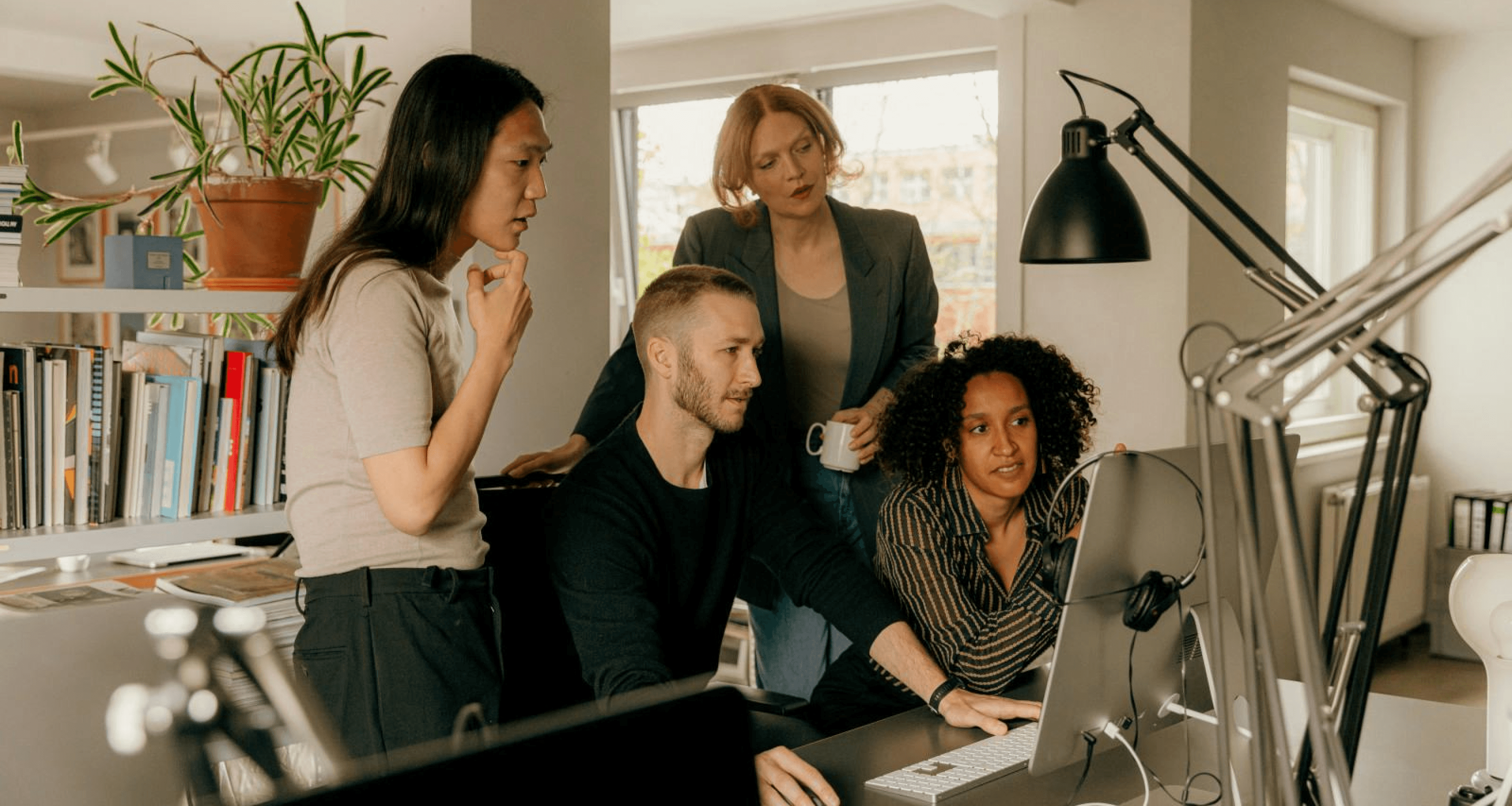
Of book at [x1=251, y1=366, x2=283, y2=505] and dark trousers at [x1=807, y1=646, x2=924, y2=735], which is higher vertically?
book at [x1=251, y1=366, x2=283, y2=505]

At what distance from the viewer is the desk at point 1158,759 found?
1.43m

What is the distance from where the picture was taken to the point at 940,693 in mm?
1727

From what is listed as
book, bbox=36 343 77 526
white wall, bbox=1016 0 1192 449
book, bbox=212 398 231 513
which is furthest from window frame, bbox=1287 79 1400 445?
book, bbox=36 343 77 526

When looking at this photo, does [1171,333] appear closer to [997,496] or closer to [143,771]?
[997,496]

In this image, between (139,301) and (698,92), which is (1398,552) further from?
(139,301)

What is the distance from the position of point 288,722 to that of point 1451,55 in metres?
5.29

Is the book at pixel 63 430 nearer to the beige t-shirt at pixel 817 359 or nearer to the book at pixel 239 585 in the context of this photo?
the book at pixel 239 585

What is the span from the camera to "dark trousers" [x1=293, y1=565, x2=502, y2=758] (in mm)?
1610

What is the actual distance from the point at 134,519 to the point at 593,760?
1535mm

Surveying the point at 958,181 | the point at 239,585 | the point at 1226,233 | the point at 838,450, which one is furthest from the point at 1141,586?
the point at 958,181

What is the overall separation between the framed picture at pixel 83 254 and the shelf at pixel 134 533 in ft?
18.0

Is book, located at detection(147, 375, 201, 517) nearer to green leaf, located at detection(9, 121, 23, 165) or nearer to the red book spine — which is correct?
the red book spine

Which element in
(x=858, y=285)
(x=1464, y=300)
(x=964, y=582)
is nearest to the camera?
(x=964, y=582)

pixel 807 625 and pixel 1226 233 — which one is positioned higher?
pixel 1226 233
